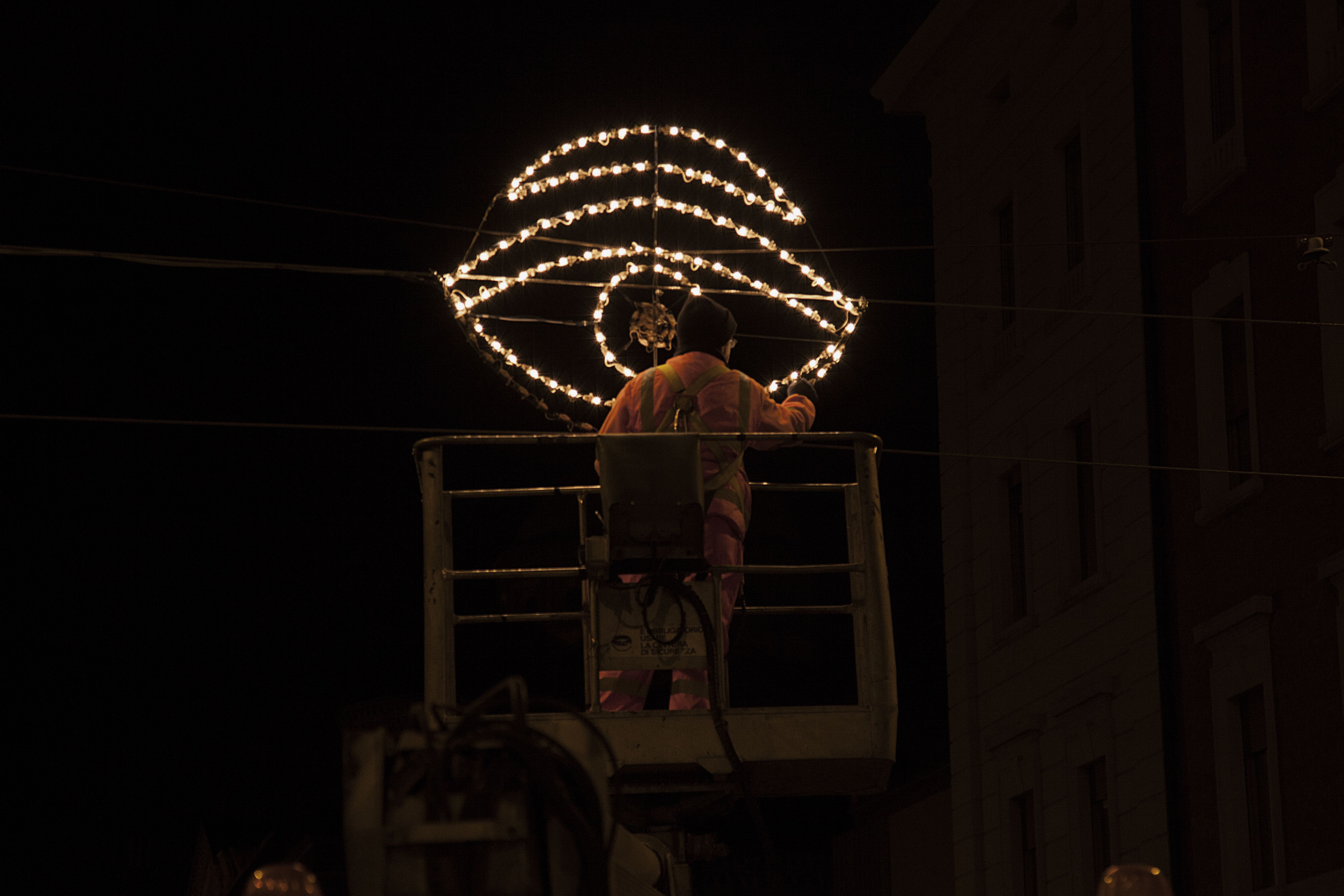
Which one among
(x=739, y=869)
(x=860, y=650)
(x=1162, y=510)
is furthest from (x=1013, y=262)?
(x=860, y=650)

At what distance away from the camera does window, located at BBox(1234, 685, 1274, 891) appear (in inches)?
835

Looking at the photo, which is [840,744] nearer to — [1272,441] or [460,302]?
[460,302]

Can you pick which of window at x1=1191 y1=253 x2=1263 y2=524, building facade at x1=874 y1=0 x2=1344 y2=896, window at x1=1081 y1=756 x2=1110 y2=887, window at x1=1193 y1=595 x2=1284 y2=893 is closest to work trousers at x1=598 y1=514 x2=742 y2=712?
building facade at x1=874 y1=0 x2=1344 y2=896

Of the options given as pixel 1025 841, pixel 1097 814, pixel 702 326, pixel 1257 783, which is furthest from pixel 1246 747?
pixel 702 326

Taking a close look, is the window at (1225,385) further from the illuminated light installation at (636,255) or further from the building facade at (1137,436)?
the illuminated light installation at (636,255)

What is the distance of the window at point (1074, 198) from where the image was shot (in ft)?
86.1

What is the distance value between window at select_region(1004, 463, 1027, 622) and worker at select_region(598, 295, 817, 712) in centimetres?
1643

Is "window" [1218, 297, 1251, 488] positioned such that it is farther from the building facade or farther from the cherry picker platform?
the cherry picker platform

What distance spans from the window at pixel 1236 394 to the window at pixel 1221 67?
6.52 feet

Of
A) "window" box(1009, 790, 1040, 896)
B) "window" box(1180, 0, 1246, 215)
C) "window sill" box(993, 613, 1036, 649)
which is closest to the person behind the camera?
"window" box(1180, 0, 1246, 215)

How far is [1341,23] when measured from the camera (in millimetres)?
20375

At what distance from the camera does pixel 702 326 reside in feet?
38.0

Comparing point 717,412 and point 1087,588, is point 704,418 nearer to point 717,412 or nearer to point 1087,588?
point 717,412

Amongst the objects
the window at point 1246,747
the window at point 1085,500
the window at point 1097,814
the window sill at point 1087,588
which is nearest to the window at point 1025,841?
the window at point 1097,814
